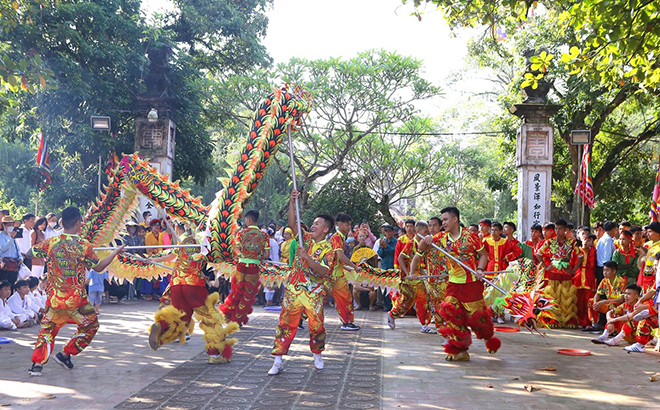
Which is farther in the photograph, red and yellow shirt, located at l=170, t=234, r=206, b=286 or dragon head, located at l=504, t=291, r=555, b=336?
dragon head, located at l=504, t=291, r=555, b=336

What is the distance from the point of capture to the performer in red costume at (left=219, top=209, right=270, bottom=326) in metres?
8.49

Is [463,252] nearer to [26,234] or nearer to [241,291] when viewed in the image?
[241,291]

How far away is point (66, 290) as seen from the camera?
20.1 ft

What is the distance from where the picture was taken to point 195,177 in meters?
19.4

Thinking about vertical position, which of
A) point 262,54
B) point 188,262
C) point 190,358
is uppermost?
point 262,54

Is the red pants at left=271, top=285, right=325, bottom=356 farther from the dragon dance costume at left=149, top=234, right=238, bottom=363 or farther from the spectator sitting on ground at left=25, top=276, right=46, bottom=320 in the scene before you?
the spectator sitting on ground at left=25, top=276, right=46, bottom=320

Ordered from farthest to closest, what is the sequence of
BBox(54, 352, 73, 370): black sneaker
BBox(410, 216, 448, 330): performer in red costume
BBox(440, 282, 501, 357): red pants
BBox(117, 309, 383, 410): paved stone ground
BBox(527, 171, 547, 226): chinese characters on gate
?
BBox(527, 171, 547, 226): chinese characters on gate → BBox(410, 216, 448, 330): performer in red costume → BBox(440, 282, 501, 357): red pants → BBox(54, 352, 73, 370): black sneaker → BBox(117, 309, 383, 410): paved stone ground

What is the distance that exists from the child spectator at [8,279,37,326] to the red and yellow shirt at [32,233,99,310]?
3.68 metres

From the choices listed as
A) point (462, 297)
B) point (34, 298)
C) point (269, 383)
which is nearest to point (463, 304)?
point (462, 297)

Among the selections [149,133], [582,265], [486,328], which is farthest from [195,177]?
[486,328]

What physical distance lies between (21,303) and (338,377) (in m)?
5.79

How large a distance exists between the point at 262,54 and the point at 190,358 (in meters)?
16.1

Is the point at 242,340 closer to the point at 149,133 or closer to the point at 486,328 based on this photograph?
the point at 486,328

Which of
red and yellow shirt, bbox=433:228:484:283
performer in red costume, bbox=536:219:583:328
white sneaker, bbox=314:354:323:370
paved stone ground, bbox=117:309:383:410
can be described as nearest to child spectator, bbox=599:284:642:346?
performer in red costume, bbox=536:219:583:328
